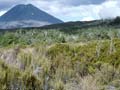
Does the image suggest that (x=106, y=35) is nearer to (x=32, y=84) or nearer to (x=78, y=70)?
(x=78, y=70)

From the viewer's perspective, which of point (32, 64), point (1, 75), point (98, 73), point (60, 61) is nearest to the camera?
point (1, 75)

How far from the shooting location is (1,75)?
14.0 metres

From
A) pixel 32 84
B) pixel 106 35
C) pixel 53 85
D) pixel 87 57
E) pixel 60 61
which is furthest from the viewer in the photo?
pixel 106 35

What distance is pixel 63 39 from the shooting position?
9769 centimetres

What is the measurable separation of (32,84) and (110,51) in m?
23.4

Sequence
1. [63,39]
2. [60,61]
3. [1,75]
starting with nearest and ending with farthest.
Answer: [1,75] < [60,61] < [63,39]

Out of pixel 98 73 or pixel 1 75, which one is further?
pixel 98 73

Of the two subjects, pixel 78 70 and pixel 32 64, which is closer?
pixel 32 64

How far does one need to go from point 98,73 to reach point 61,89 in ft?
30.4

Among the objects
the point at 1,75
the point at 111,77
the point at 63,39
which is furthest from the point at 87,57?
the point at 63,39

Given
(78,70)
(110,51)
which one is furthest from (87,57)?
(78,70)

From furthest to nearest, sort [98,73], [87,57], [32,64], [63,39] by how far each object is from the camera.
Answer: [63,39] < [87,57] < [98,73] < [32,64]

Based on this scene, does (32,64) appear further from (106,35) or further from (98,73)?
(106,35)

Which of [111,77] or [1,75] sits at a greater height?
[1,75]
